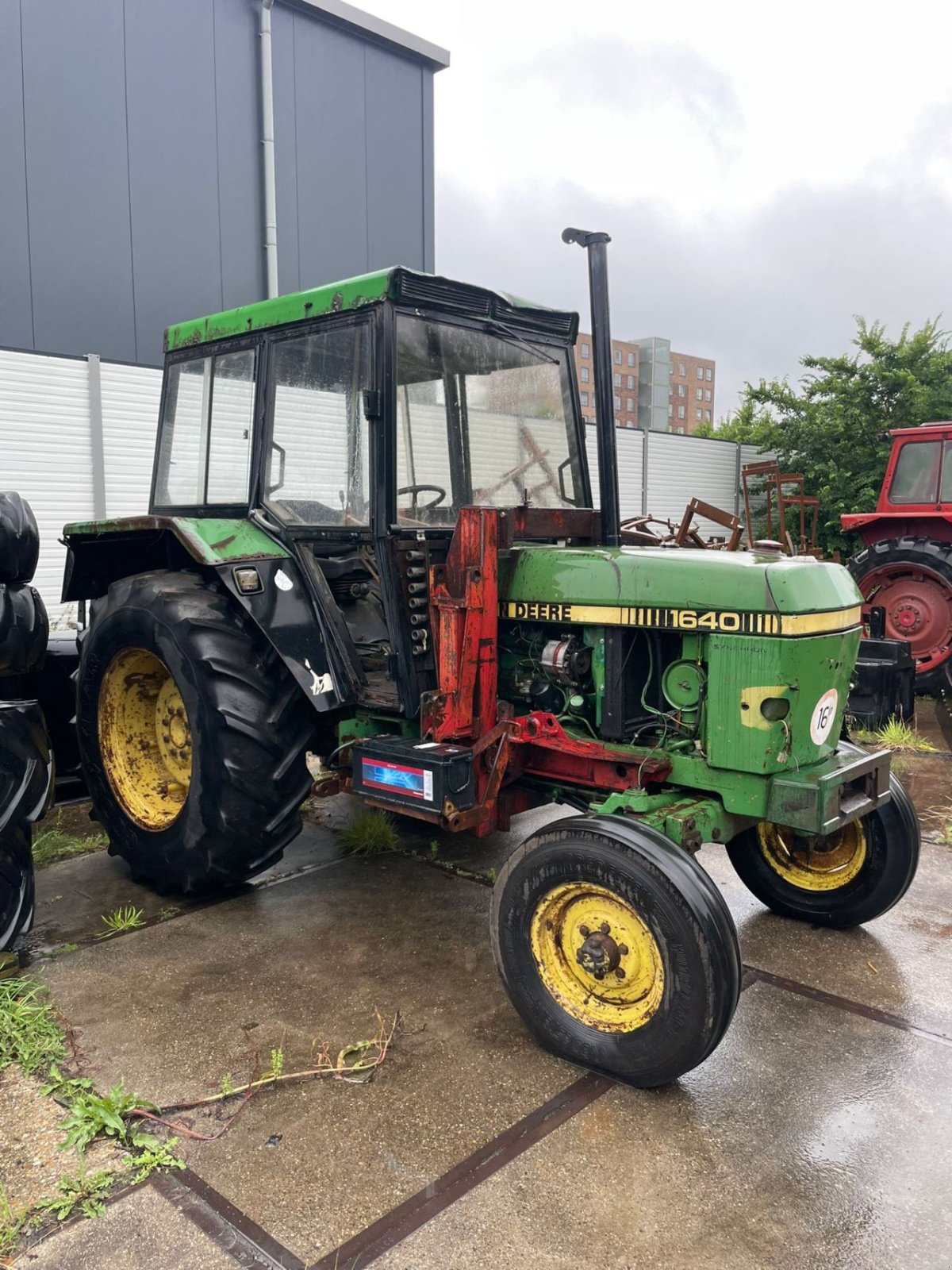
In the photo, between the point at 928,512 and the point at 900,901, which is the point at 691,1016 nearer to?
the point at 900,901

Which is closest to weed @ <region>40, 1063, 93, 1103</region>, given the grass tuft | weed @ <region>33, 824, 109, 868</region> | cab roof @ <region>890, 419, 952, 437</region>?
weed @ <region>33, 824, 109, 868</region>

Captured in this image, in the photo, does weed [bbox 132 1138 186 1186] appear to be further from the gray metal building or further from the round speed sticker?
the gray metal building

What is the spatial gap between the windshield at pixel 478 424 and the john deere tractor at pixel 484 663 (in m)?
0.01

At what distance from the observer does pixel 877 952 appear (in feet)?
11.9

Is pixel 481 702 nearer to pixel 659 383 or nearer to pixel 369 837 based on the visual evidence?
pixel 369 837

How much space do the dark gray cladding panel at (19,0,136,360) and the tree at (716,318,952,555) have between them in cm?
1141

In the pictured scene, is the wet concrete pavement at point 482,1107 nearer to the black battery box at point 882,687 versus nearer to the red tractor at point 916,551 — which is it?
the black battery box at point 882,687

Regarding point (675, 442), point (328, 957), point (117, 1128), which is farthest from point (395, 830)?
point (675, 442)

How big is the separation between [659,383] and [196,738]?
19204 millimetres

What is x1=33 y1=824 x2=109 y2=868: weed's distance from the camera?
457 centimetres

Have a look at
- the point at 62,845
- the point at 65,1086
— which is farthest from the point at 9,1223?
the point at 62,845

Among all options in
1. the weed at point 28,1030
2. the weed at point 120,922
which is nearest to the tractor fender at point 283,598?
the weed at point 120,922

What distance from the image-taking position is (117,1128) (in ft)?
8.34

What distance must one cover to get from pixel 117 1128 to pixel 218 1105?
0.89 ft
